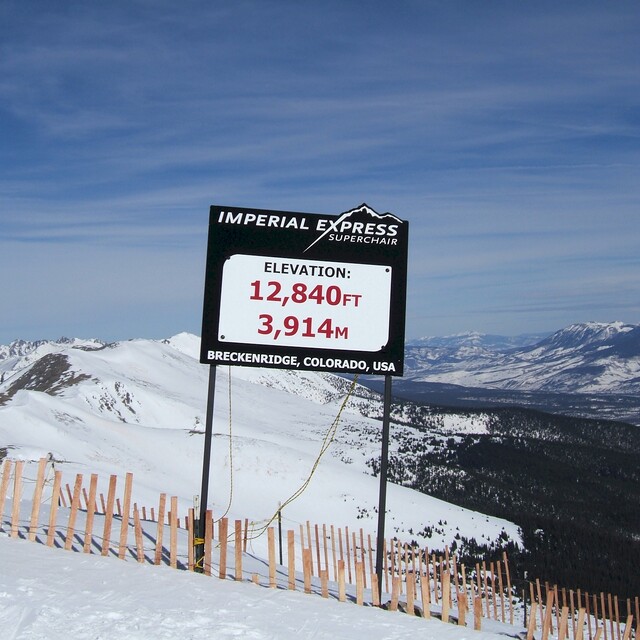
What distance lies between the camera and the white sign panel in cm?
1429

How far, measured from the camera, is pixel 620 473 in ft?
504

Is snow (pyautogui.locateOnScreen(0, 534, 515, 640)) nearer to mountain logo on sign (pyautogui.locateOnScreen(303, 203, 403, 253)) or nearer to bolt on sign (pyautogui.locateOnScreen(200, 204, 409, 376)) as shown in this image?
bolt on sign (pyautogui.locateOnScreen(200, 204, 409, 376))

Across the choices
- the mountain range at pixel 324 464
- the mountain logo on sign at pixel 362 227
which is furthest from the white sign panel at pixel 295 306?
the mountain range at pixel 324 464

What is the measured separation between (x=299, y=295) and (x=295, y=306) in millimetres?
231

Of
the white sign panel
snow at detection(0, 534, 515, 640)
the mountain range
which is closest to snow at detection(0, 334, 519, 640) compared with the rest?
snow at detection(0, 534, 515, 640)

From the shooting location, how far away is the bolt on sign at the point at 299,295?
1426 centimetres

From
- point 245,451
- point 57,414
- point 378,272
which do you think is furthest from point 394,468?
point 378,272

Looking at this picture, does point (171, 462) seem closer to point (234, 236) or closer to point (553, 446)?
point (234, 236)

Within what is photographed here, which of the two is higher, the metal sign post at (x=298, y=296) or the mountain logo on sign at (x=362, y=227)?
the mountain logo on sign at (x=362, y=227)

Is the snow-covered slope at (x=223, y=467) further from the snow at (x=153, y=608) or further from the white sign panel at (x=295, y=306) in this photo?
the snow at (x=153, y=608)

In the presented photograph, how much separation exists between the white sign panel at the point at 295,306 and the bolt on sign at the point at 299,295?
0.06ft

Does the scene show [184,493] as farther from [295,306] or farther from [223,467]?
[295,306]

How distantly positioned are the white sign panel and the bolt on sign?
20 millimetres

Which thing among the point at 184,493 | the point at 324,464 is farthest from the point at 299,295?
the point at 324,464
